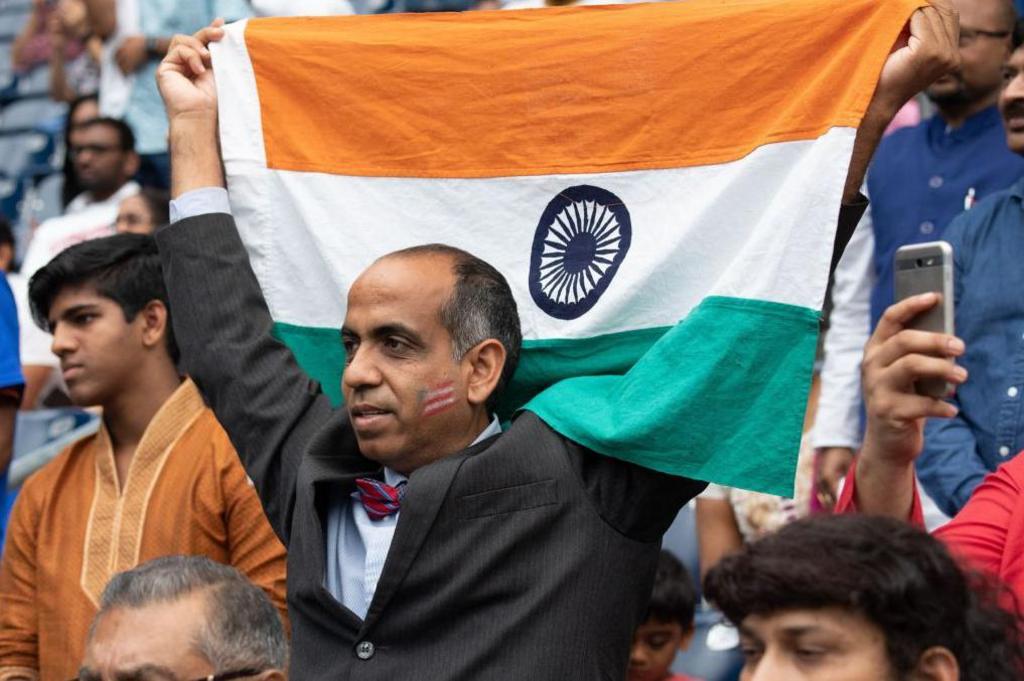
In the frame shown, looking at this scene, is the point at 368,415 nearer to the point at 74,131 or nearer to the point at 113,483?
the point at 113,483

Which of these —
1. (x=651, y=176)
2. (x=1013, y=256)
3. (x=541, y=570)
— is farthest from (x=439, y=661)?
(x=1013, y=256)

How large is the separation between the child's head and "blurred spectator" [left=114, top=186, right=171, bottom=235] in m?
3.04

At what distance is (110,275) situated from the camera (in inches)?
187

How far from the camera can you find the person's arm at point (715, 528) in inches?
225

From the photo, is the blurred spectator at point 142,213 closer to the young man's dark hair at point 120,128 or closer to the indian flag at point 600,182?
the young man's dark hair at point 120,128

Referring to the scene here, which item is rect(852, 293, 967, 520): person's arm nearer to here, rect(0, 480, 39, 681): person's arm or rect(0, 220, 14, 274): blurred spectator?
rect(0, 480, 39, 681): person's arm

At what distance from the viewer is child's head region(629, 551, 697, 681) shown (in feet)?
15.5

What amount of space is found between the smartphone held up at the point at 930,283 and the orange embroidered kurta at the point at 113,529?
1.74 meters

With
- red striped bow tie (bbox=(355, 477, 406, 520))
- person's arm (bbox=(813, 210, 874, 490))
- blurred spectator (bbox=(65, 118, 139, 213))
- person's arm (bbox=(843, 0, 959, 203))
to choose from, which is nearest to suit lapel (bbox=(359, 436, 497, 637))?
Result: red striped bow tie (bbox=(355, 477, 406, 520))

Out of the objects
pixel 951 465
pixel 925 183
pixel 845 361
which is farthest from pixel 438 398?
pixel 925 183

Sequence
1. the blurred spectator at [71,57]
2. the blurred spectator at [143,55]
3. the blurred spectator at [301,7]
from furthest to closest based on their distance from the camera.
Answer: the blurred spectator at [71,57] < the blurred spectator at [143,55] < the blurred spectator at [301,7]

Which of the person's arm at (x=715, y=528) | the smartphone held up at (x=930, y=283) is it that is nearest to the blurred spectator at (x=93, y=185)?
Result: the person's arm at (x=715, y=528)

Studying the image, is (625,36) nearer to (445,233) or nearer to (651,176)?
(651,176)

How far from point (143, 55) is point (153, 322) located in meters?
3.77
